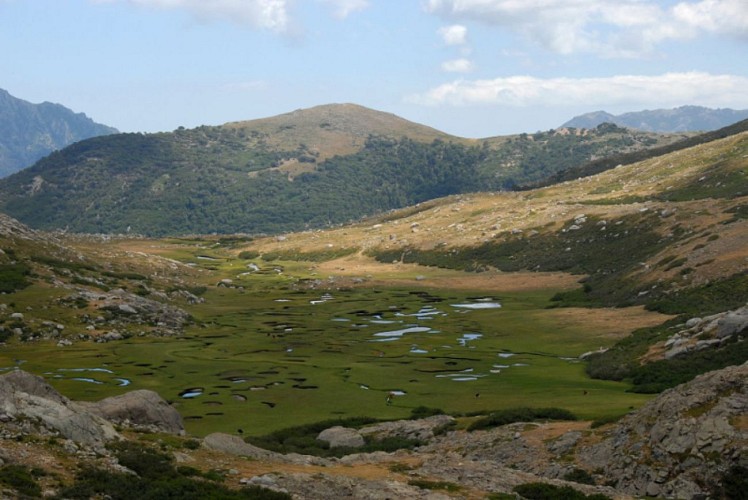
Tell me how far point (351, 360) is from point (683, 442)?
5577 cm

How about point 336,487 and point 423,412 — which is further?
point 423,412

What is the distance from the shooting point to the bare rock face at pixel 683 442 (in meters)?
32.7

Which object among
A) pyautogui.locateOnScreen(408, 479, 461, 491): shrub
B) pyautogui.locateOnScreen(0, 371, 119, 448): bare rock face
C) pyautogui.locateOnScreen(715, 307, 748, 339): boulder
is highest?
pyautogui.locateOnScreen(0, 371, 119, 448): bare rock face

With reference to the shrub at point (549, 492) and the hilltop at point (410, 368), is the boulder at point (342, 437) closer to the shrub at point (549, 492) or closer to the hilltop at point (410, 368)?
the hilltop at point (410, 368)

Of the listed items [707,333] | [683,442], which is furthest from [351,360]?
[683,442]

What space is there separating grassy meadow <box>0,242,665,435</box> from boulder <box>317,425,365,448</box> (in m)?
Answer: 5.95

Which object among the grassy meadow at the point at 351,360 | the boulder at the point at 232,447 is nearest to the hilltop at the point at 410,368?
the boulder at the point at 232,447

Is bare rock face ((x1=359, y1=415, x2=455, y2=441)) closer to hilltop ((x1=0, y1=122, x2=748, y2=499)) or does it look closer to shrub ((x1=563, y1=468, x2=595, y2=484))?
hilltop ((x1=0, y1=122, x2=748, y2=499))

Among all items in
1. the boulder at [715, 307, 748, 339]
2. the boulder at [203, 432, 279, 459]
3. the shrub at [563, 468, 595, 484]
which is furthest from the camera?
the boulder at [715, 307, 748, 339]

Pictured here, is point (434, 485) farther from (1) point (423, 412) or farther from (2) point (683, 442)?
(1) point (423, 412)

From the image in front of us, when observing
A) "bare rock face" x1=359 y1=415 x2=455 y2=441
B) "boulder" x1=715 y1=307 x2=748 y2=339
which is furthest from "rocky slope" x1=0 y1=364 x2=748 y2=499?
"boulder" x1=715 y1=307 x2=748 y2=339

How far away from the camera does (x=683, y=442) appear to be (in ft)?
113

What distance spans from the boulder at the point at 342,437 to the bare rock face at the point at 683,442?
1544 cm

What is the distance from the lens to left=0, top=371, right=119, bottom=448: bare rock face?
30969 mm
